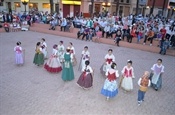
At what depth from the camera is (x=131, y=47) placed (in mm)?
16250

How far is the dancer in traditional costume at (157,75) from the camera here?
8.15 meters

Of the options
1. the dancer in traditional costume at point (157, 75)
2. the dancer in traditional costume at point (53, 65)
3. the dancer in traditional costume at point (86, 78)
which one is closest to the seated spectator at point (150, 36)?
the dancer in traditional costume at point (157, 75)

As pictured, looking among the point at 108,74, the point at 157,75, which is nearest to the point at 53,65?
the point at 108,74

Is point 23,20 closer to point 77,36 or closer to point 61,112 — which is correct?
point 77,36

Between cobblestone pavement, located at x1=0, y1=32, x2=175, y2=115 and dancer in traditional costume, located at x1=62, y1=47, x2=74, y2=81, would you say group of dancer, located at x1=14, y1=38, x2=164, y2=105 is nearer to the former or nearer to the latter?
dancer in traditional costume, located at x1=62, y1=47, x2=74, y2=81

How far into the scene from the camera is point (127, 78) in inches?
312

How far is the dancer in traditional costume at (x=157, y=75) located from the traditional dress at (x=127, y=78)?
1.17 metres

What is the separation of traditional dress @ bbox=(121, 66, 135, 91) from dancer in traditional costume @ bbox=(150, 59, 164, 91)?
117cm

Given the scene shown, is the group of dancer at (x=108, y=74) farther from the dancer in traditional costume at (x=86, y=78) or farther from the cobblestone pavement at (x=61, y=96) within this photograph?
the cobblestone pavement at (x=61, y=96)

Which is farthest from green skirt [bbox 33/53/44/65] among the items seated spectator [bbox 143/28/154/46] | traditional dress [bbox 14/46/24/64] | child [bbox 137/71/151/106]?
seated spectator [bbox 143/28/154/46]

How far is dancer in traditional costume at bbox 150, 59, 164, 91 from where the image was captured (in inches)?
321

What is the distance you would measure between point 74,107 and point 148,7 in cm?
3982

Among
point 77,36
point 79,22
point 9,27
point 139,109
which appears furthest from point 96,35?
point 139,109

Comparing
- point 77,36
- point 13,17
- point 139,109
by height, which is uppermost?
point 13,17
